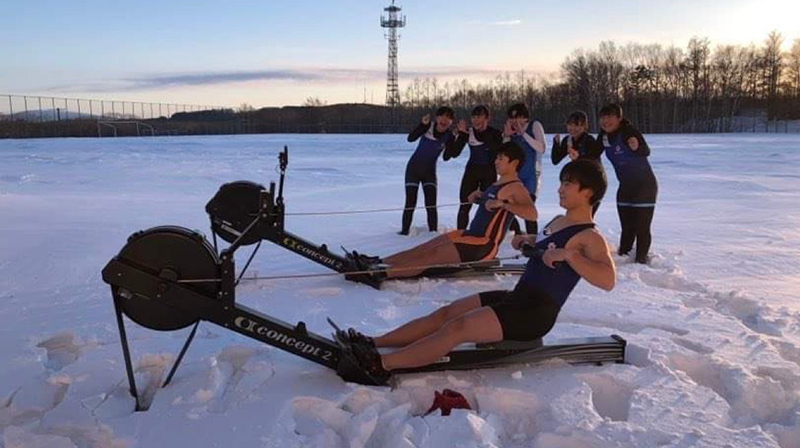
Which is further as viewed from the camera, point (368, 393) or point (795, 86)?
point (795, 86)

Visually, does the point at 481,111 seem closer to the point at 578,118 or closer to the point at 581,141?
the point at 578,118

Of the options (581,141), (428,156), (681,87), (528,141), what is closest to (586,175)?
(581,141)

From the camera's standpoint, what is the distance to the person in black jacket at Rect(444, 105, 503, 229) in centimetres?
740

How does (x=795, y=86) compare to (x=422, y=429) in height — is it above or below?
above

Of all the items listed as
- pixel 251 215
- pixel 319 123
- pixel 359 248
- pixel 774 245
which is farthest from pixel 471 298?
pixel 319 123

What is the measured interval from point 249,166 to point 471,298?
48.7ft

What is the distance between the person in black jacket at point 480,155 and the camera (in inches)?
291

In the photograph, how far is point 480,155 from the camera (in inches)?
296

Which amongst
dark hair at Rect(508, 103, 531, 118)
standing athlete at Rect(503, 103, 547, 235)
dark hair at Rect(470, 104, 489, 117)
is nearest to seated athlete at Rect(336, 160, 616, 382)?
standing athlete at Rect(503, 103, 547, 235)

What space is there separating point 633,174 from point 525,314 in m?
3.44

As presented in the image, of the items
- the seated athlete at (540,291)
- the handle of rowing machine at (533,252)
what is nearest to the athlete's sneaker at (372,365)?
the seated athlete at (540,291)

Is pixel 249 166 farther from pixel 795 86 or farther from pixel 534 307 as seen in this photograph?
pixel 795 86

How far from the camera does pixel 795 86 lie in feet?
204

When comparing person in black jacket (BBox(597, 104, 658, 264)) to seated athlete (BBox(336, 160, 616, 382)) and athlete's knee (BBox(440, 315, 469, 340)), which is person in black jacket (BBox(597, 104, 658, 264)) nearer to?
seated athlete (BBox(336, 160, 616, 382))
